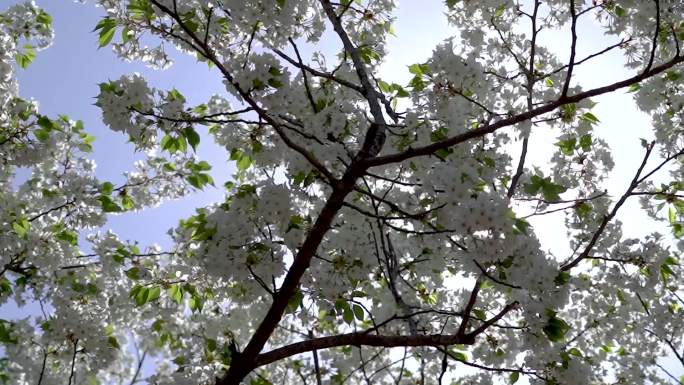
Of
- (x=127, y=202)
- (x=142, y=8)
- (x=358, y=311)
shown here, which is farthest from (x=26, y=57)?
(x=358, y=311)

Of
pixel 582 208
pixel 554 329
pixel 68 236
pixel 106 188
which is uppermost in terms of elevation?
pixel 106 188

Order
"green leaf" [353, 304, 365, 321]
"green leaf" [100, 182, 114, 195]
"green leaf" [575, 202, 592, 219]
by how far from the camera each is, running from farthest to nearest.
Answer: "green leaf" [100, 182, 114, 195] < "green leaf" [575, 202, 592, 219] < "green leaf" [353, 304, 365, 321]

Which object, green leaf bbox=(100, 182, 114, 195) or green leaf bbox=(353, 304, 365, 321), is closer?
green leaf bbox=(353, 304, 365, 321)

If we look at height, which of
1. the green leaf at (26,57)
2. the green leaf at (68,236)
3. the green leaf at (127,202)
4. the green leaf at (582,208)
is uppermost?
the green leaf at (26,57)

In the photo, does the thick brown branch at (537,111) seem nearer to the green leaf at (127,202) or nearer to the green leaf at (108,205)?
the green leaf at (108,205)

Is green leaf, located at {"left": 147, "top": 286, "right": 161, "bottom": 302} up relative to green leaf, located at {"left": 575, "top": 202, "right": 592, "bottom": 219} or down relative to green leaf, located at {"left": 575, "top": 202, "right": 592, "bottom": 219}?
down

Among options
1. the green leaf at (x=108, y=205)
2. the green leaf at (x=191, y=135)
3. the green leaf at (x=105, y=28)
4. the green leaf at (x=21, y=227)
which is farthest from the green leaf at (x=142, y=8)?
the green leaf at (x=21, y=227)

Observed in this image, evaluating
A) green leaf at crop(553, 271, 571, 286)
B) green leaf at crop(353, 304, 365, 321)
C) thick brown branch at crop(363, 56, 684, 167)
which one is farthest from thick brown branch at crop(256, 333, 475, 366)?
thick brown branch at crop(363, 56, 684, 167)

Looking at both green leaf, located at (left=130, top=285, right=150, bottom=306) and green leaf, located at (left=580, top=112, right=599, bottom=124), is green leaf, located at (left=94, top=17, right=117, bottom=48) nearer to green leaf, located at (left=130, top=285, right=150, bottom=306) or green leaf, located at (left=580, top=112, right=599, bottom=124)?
green leaf, located at (left=130, top=285, right=150, bottom=306)

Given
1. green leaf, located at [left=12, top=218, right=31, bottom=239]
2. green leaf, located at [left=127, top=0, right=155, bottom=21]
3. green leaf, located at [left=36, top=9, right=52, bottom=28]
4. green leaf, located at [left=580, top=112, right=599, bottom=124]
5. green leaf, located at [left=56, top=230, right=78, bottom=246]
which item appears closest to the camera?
green leaf, located at [left=127, top=0, right=155, bottom=21]

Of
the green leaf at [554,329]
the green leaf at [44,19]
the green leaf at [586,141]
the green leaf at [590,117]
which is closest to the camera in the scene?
the green leaf at [554,329]

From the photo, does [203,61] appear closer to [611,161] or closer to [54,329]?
[54,329]

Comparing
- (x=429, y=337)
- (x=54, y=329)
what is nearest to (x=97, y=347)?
(x=54, y=329)

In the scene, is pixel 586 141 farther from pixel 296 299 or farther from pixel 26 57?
pixel 26 57
